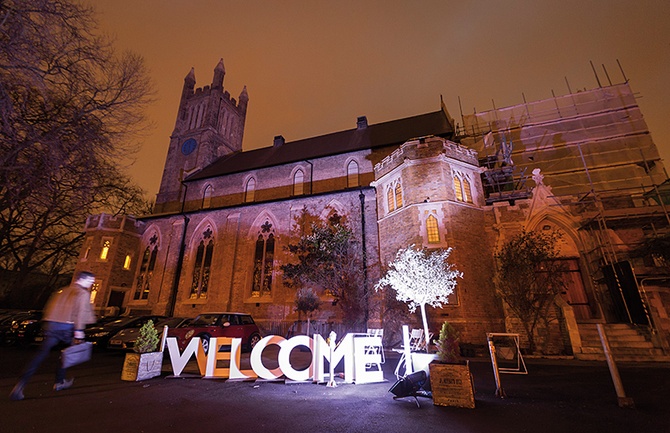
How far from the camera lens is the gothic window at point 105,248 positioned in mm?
22142

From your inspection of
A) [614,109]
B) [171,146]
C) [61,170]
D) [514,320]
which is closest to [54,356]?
[61,170]

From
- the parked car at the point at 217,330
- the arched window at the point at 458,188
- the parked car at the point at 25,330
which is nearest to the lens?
the parked car at the point at 217,330

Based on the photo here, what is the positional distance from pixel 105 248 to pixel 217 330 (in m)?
17.8

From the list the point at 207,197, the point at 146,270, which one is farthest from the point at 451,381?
the point at 207,197

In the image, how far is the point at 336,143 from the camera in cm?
2506

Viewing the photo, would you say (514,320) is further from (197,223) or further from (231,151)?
(231,151)

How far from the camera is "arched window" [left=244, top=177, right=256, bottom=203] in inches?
966

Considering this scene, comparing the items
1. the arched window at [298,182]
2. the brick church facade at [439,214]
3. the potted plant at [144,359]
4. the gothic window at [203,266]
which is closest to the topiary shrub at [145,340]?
the potted plant at [144,359]

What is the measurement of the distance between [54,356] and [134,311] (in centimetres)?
1141

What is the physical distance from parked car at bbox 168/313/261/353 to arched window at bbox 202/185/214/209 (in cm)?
1605

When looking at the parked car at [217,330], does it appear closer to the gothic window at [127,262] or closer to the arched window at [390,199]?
the arched window at [390,199]

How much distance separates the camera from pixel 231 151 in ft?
112

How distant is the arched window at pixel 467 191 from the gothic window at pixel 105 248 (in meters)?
26.1

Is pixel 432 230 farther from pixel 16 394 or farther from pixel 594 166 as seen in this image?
pixel 16 394
